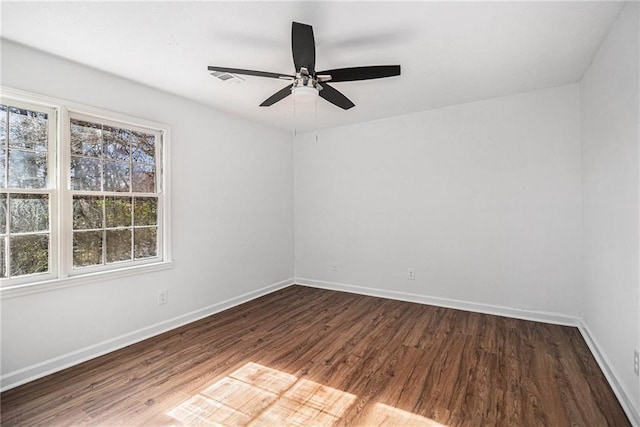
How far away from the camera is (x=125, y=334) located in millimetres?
2773

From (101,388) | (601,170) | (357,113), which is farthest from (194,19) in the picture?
(601,170)

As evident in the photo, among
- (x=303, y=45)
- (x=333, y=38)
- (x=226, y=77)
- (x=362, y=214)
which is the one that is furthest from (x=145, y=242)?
(x=362, y=214)

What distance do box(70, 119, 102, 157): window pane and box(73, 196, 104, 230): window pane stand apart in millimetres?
407

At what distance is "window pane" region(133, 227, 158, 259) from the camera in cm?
297

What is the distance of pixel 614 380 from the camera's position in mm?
2045

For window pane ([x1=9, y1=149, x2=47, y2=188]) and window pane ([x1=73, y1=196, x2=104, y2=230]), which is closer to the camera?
window pane ([x1=9, y1=149, x2=47, y2=188])

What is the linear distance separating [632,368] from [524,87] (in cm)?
266

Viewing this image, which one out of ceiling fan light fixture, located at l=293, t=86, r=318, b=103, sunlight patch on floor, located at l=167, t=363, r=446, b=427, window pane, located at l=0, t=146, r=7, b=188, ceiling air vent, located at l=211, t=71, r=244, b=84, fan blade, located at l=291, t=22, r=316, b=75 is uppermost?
ceiling air vent, located at l=211, t=71, r=244, b=84

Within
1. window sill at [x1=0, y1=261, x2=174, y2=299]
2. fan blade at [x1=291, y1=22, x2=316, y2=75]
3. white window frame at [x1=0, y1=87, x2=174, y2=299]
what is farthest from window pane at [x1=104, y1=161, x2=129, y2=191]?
fan blade at [x1=291, y1=22, x2=316, y2=75]

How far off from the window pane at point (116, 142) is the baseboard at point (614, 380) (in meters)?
4.32

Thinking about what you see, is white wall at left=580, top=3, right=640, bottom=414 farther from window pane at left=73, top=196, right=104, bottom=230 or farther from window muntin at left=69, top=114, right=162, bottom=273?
window pane at left=73, top=196, right=104, bottom=230

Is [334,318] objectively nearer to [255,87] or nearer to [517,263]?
[517,263]

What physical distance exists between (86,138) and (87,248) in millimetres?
981

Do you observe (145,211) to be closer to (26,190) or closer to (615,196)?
(26,190)
